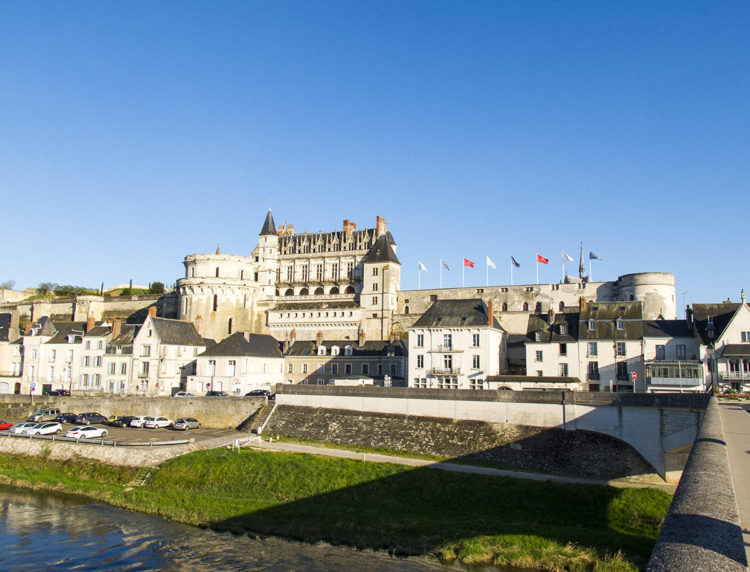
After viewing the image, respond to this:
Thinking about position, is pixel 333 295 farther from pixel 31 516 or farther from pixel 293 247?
pixel 31 516

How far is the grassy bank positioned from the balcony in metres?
14.0

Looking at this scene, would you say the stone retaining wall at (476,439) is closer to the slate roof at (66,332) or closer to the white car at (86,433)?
the white car at (86,433)

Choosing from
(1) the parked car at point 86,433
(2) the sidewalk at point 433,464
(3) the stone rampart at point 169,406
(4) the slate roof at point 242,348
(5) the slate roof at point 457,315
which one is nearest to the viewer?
(2) the sidewalk at point 433,464

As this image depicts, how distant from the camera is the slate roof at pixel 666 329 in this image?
4131cm

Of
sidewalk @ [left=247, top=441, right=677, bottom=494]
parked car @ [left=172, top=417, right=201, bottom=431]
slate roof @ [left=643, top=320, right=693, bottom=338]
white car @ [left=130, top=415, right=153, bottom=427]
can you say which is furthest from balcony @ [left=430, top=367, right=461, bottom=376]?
white car @ [left=130, top=415, right=153, bottom=427]

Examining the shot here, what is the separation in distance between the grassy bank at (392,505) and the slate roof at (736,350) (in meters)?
18.1

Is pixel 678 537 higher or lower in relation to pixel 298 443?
higher

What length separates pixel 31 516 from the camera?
24938mm

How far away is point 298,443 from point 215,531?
510 inches

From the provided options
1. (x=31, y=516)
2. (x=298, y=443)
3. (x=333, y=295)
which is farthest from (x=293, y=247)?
(x=31, y=516)

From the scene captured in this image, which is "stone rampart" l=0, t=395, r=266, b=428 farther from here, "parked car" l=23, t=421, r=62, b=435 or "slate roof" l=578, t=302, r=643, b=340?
"slate roof" l=578, t=302, r=643, b=340

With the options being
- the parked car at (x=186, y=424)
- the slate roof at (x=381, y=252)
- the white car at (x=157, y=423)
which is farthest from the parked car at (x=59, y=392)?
the slate roof at (x=381, y=252)

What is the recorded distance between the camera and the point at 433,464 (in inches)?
1174

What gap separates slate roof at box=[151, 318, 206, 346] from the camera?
5156 cm
